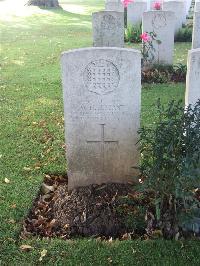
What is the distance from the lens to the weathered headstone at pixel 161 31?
31.8ft

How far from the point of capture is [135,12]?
47.2 ft

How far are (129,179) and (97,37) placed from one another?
545 cm

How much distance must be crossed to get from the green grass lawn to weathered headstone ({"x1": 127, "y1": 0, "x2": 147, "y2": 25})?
5.20 ft

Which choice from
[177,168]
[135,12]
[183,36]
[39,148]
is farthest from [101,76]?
[135,12]

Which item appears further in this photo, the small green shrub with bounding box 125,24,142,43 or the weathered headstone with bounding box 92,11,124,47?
the small green shrub with bounding box 125,24,142,43

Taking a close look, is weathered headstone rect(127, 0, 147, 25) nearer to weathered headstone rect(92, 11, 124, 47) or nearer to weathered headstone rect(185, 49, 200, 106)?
weathered headstone rect(92, 11, 124, 47)

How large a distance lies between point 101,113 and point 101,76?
417mm

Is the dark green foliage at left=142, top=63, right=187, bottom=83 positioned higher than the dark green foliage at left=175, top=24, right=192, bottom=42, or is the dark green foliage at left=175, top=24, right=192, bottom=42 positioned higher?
the dark green foliage at left=175, top=24, right=192, bottom=42

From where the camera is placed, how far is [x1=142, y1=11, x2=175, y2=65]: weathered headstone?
9.68 m

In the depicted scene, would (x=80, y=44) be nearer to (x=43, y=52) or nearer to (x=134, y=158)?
(x=43, y=52)

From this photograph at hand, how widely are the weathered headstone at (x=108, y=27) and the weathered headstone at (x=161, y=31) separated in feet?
2.08

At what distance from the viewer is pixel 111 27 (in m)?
9.57

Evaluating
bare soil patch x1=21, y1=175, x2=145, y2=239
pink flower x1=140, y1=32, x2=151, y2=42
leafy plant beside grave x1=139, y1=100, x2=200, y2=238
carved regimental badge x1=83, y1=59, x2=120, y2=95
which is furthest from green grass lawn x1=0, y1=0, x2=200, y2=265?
pink flower x1=140, y1=32, x2=151, y2=42

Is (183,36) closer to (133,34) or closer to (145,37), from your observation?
(133,34)
